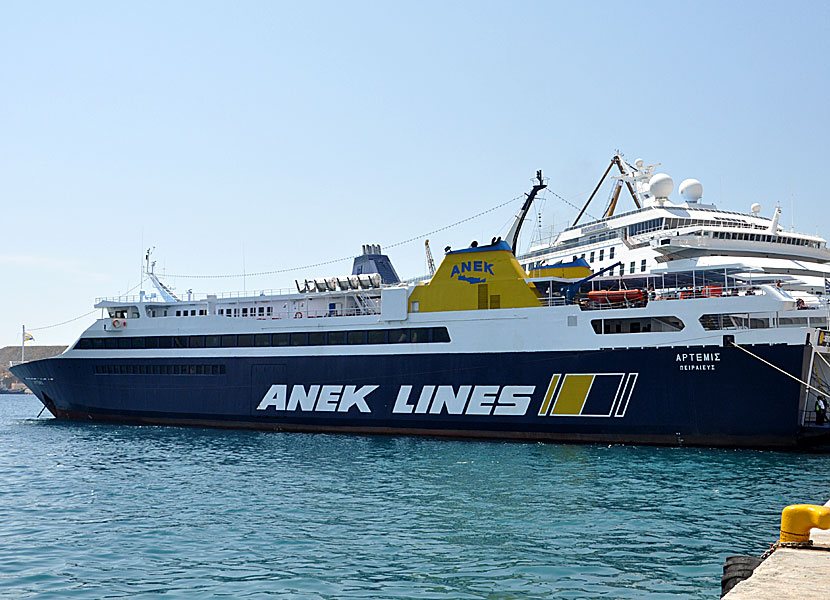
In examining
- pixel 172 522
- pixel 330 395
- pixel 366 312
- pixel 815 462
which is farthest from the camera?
pixel 366 312

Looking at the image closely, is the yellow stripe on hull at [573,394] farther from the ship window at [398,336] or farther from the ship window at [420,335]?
the ship window at [398,336]

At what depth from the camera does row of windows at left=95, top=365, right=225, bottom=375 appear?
102ft

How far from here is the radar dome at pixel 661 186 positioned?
37.1m

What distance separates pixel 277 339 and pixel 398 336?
214 inches

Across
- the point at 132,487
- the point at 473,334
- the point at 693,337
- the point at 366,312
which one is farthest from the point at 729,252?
the point at 132,487

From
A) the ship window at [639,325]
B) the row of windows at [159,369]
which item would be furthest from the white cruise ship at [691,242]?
the row of windows at [159,369]

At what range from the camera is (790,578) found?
22.5 ft

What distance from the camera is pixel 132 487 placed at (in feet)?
56.9

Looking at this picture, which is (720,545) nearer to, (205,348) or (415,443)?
(415,443)

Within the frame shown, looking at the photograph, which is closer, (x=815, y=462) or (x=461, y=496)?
(x=461, y=496)

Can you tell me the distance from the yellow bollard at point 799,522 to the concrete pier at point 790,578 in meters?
0.17

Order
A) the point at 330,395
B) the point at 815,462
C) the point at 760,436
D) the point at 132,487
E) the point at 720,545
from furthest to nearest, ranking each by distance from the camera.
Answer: the point at 330,395 → the point at 760,436 → the point at 815,462 → the point at 132,487 → the point at 720,545

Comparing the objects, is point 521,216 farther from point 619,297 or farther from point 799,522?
point 799,522

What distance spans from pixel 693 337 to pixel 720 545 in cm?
1206
